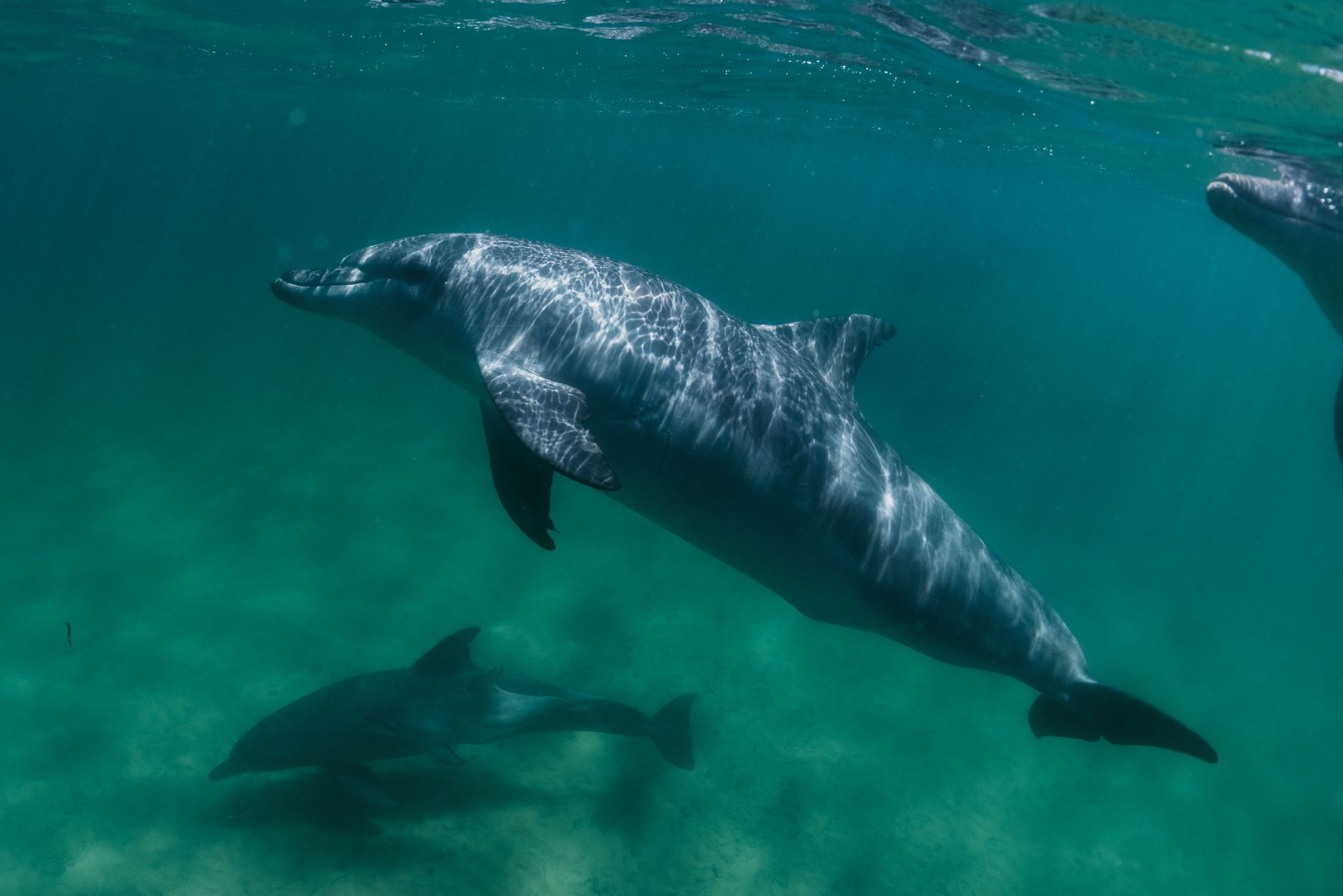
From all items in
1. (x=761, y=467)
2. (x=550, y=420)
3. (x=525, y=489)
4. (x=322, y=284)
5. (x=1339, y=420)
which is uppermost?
(x=1339, y=420)

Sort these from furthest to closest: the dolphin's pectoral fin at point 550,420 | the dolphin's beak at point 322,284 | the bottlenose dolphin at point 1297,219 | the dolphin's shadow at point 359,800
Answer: the dolphin's shadow at point 359,800 → the bottlenose dolphin at point 1297,219 → the dolphin's beak at point 322,284 → the dolphin's pectoral fin at point 550,420

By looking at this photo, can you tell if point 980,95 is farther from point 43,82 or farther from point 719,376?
point 43,82

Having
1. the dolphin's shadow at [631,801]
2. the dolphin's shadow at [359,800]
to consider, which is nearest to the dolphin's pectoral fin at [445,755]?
the dolphin's shadow at [359,800]

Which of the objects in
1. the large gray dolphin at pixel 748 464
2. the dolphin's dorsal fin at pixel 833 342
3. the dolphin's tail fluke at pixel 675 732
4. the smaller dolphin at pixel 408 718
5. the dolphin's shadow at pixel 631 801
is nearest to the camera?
the large gray dolphin at pixel 748 464

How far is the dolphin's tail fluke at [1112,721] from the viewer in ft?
19.3

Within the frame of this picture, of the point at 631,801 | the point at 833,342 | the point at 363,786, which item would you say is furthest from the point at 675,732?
the point at 833,342

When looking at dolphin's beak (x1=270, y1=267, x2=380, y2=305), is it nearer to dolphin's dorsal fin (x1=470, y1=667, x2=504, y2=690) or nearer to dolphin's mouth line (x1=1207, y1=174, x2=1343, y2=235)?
dolphin's dorsal fin (x1=470, y1=667, x2=504, y2=690)

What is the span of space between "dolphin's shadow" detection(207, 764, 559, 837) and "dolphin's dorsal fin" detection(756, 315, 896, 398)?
522cm

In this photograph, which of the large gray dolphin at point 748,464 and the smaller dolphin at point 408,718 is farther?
the smaller dolphin at point 408,718

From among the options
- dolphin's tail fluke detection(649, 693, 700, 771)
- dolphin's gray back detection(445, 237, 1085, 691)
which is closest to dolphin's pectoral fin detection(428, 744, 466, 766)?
dolphin's tail fluke detection(649, 693, 700, 771)

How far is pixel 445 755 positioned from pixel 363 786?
86cm

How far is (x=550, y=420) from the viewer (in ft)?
17.1

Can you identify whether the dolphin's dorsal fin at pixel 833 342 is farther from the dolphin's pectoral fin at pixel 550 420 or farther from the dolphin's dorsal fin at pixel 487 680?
the dolphin's dorsal fin at pixel 487 680

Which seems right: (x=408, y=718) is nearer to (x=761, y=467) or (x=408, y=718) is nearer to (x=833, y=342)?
(x=761, y=467)
